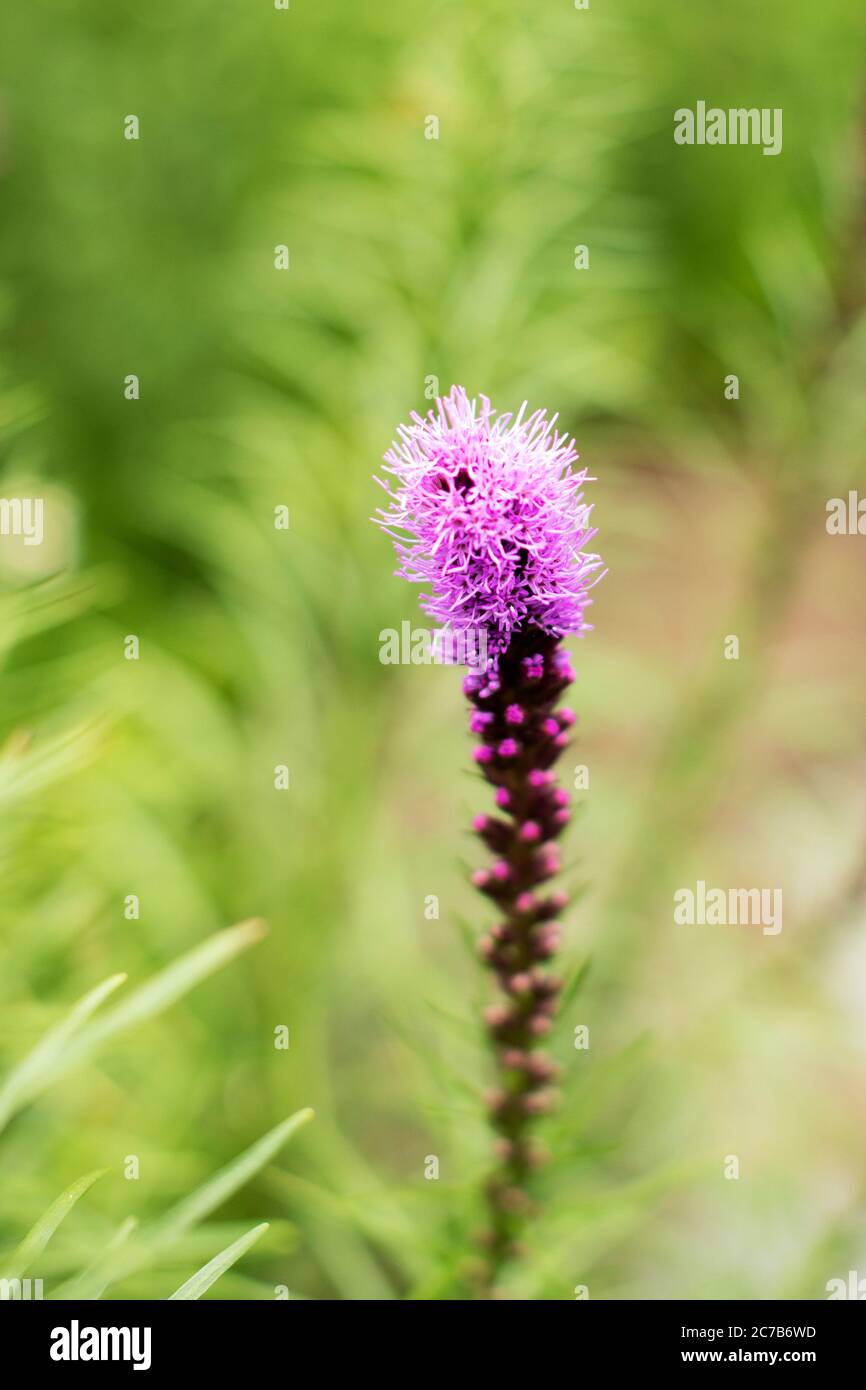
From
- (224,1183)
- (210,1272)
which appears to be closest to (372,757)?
(224,1183)

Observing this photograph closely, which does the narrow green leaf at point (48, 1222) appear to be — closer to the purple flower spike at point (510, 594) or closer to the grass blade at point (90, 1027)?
the grass blade at point (90, 1027)

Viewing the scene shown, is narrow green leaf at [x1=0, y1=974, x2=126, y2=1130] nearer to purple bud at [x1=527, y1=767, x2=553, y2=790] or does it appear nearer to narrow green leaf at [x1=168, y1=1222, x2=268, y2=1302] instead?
narrow green leaf at [x1=168, y1=1222, x2=268, y2=1302]

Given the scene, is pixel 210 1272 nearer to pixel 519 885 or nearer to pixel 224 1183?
pixel 224 1183

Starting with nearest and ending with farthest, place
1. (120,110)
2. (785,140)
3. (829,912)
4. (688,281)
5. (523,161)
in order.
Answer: (829,912) < (523,161) < (120,110) < (785,140) < (688,281)

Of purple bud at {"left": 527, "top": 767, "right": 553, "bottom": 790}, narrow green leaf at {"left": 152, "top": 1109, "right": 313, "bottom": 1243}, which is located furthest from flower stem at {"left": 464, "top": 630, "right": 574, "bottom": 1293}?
narrow green leaf at {"left": 152, "top": 1109, "right": 313, "bottom": 1243}

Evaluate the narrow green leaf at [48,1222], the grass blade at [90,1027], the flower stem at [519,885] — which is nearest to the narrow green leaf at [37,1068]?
the grass blade at [90,1027]
